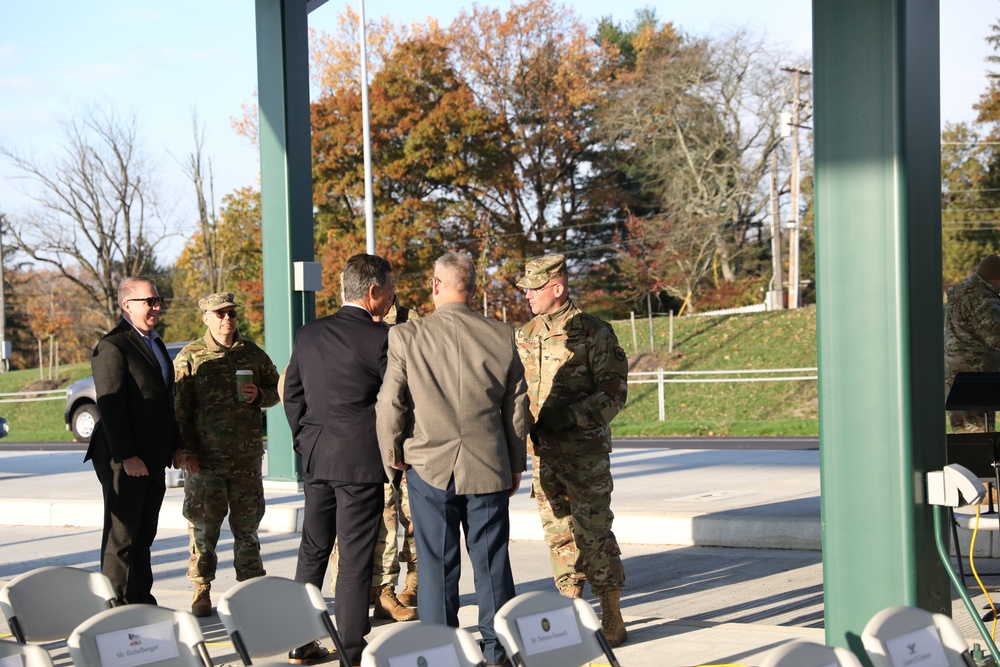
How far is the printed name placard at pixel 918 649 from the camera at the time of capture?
3529 mm

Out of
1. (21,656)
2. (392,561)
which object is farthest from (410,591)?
(21,656)

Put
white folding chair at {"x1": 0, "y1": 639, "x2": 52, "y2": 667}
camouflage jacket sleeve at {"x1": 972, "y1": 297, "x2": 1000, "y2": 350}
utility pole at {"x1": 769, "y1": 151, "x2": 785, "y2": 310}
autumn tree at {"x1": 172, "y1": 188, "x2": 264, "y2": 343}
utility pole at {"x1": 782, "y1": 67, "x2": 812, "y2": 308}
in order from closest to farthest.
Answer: white folding chair at {"x1": 0, "y1": 639, "x2": 52, "y2": 667}
camouflage jacket sleeve at {"x1": 972, "y1": 297, "x2": 1000, "y2": 350}
utility pole at {"x1": 782, "y1": 67, "x2": 812, "y2": 308}
utility pole at {"x1": 769, "y1": 151, "x2": 785, "y2": 310}
autumn tree at {"x1": 172, "y1": 188, "x2": 264, "y2": 343}

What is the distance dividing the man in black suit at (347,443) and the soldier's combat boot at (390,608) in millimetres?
902

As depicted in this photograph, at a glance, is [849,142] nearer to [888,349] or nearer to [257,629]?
[888,349]

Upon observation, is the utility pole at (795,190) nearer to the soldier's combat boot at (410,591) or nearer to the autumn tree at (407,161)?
the autumn tree at (407,161)

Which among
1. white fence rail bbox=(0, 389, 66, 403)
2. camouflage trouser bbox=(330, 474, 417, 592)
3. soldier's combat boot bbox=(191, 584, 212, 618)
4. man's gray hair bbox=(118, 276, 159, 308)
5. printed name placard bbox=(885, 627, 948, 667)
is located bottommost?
white fence rail bbox=(0, 389, 66, 403)

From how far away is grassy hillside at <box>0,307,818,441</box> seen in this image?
23338 mm

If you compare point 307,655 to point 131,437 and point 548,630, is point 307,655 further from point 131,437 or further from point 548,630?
point 548,630

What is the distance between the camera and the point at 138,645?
365 centimetres

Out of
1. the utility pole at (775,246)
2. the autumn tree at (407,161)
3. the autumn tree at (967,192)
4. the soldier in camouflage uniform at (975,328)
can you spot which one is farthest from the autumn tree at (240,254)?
the soldier in camouflage uniform at (975,328)

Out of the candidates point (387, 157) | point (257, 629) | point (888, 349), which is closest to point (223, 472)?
point (257, 629)

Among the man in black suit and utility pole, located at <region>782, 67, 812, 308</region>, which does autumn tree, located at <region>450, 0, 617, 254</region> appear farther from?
the man in black suit

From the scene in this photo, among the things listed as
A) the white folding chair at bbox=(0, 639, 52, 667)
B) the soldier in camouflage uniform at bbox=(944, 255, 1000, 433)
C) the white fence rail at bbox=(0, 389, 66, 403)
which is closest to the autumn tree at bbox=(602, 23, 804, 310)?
the white fence rail at bbox=(0, 389, 66, 403)

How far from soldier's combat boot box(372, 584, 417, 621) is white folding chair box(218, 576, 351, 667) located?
214 centimetres
